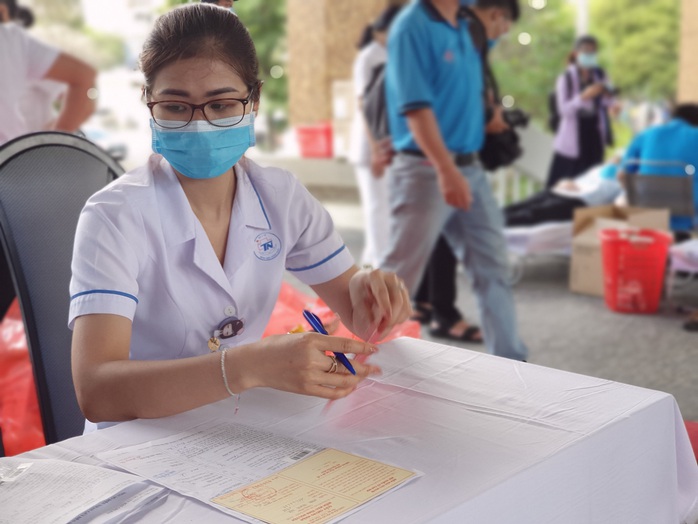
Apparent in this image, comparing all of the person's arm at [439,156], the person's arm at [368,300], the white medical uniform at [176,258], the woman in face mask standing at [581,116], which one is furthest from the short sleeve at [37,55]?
the woman in face mask standing at [581,116]

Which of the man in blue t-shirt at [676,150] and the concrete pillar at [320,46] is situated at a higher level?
the concrete pillar at [320,46]

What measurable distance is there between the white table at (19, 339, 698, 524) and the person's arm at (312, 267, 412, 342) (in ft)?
0.27

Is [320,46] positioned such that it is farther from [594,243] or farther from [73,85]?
[73,85]

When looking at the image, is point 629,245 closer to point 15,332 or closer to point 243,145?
point 15,332

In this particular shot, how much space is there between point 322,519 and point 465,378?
0.49 m

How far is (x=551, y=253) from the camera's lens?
4.79 metres

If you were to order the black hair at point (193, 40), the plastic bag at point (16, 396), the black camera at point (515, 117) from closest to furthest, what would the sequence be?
the black hair at point (193, 40) → the plastic bag at point (16, 396) → the black camera at point (515, 117)

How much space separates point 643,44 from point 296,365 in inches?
688

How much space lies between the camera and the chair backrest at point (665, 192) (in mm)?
4449

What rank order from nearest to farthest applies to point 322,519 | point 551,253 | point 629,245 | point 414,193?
point 322,519, point 414,193, point 629,245, point 551,253

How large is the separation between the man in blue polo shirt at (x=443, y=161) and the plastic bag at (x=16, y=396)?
1290 mm

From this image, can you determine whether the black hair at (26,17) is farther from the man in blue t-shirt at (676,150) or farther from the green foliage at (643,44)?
the green foliage at (643,44)

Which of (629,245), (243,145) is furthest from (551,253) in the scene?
(243,145)

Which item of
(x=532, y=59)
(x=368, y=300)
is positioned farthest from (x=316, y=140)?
(x=368, y=300)
